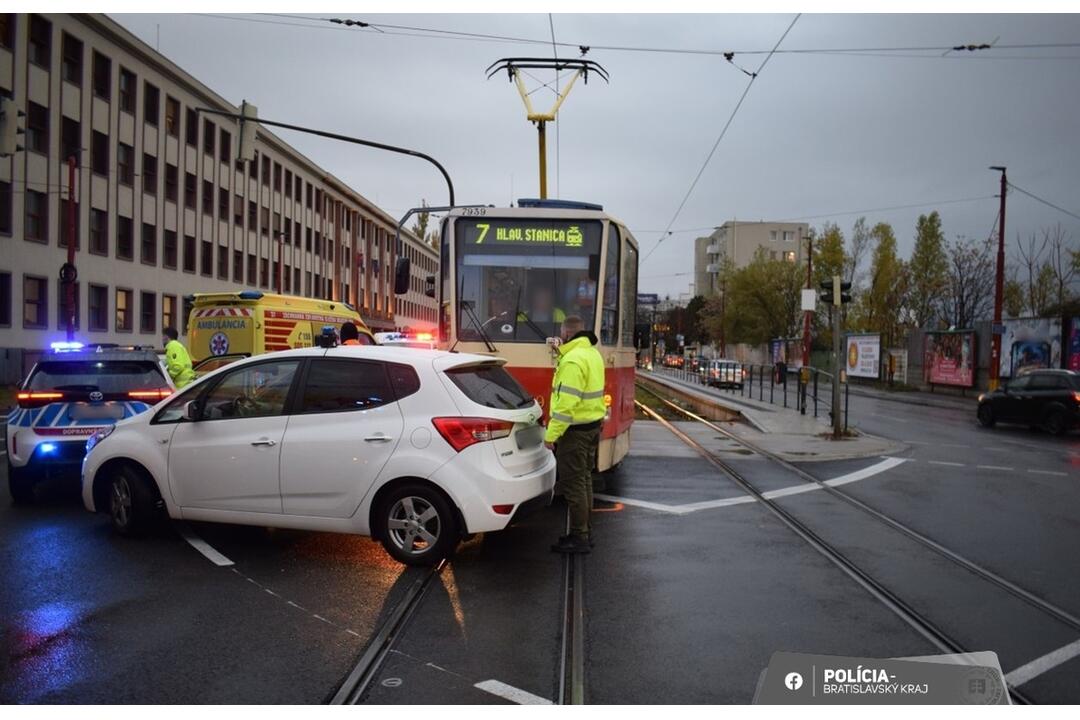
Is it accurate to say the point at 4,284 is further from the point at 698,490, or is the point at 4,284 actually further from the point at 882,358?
the point at 882,358

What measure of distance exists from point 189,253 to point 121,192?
6914mm

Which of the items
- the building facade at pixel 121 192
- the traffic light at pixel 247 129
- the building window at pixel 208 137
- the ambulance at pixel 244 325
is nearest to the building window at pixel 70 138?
the building facade at pixel 121 192

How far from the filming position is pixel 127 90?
123ft

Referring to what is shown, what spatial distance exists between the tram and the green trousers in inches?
79.6

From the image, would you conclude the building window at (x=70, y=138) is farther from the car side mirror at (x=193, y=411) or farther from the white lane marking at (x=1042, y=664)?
the white lane marking at (x=1042, y=664)

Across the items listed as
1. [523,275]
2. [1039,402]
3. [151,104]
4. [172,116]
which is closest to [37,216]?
[151,104]

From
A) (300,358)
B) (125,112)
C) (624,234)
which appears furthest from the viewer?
(125,112)

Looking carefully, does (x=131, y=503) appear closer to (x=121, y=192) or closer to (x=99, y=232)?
(x=99, y=232)

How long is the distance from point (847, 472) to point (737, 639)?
28.0 ft

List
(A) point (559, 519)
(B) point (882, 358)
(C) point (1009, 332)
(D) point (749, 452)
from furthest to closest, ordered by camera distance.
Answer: (B) point (882, 358)
(C) point (1009, 332)
(D) point (749, 452)
(A) point (559, 519)

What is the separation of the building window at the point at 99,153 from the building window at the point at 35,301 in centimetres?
550

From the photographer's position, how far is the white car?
6.60 meters

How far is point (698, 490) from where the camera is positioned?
1078 cm
